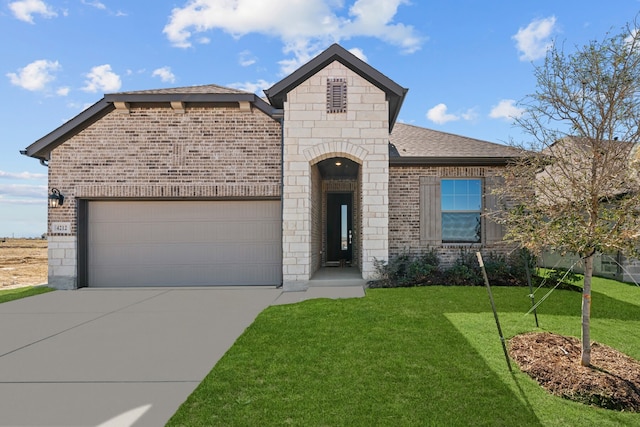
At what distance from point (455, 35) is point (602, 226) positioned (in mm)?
10591

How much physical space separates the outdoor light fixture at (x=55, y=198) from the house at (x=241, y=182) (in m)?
0.12

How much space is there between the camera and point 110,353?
14.2ft

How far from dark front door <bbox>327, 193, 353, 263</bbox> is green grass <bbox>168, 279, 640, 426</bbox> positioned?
6777 millimetres

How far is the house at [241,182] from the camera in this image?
28.0 feet

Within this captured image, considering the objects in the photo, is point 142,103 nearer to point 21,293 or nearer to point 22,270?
point 21,293

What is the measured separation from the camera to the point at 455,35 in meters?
12.1

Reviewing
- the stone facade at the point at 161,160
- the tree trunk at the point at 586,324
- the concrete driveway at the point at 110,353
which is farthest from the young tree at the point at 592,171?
the stone facade at the point at 161,160

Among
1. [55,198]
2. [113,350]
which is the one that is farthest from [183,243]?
[113,350]

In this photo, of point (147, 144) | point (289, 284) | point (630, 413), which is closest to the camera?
point (630, 413)

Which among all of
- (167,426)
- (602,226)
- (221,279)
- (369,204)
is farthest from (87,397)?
(369,204)

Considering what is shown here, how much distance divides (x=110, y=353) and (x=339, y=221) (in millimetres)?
9493

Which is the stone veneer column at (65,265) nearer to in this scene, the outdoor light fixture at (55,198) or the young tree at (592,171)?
the outdoor light fixture at (55,198)

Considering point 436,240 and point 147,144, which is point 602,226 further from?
point 147,144

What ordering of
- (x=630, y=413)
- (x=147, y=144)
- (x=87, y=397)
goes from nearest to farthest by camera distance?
1. (x=630, y=413)
2. (x=87, y=397)
3. (x=147, y=144)
